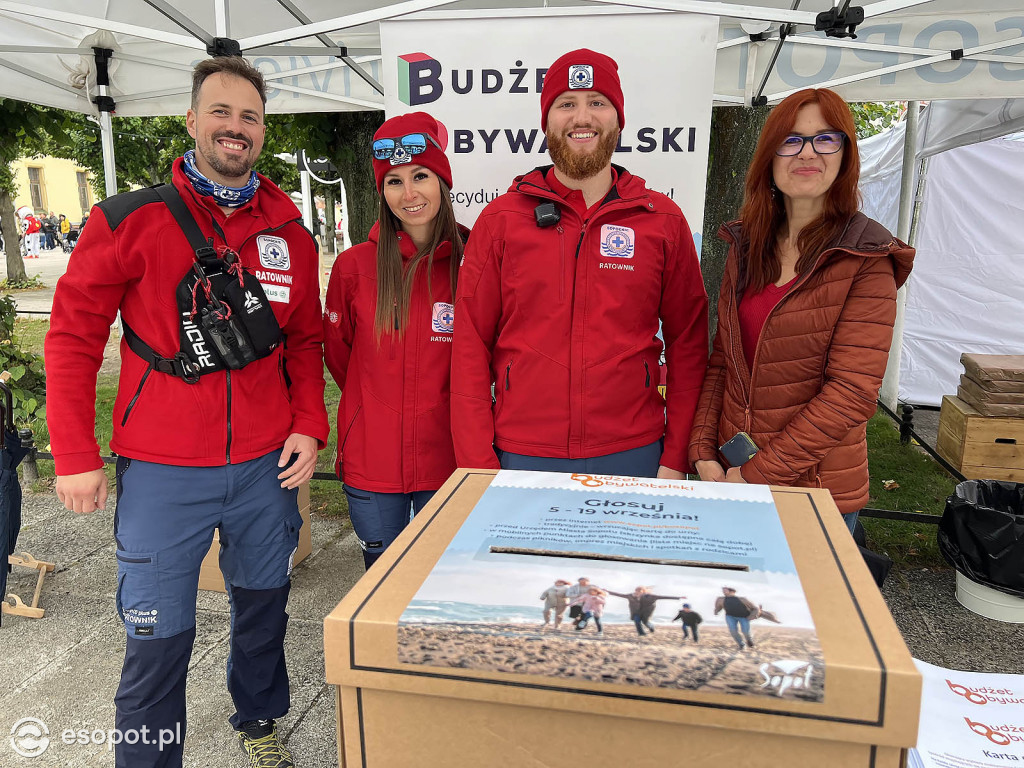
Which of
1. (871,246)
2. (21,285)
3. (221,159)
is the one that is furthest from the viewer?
(21,285)

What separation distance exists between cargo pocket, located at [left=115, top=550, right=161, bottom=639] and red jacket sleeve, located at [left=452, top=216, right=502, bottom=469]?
934 mm

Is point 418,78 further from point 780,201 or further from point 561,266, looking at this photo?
point 780,201

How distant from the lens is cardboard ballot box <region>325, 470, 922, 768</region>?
687mm

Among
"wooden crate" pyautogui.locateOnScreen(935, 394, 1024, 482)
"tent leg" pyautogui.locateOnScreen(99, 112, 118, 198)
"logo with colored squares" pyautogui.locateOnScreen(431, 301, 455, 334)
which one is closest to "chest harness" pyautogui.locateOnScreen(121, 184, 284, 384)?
"logo with colored squares" pyautogui.locateOnScreen(431, 301, 455, 334)

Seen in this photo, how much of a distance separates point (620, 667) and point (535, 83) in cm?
282

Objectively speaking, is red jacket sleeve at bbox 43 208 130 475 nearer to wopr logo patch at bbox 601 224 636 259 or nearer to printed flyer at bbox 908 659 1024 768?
wopr logo patch at bbox 601 224 636 259

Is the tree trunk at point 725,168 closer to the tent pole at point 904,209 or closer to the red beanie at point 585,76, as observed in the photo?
the tent pole at point 904,209

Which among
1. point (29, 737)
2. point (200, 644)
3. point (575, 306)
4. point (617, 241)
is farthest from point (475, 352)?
point (29, 737)

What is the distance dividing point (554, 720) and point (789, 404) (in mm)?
1428

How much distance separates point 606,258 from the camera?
2.12 meters

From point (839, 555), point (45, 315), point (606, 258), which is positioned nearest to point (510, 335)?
point (606, 258)

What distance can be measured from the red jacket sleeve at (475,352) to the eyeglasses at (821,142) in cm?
89

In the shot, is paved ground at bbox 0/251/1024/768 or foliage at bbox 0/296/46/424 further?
foliage at bbox 0/296/46/424

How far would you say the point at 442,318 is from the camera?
2385 millimetres
